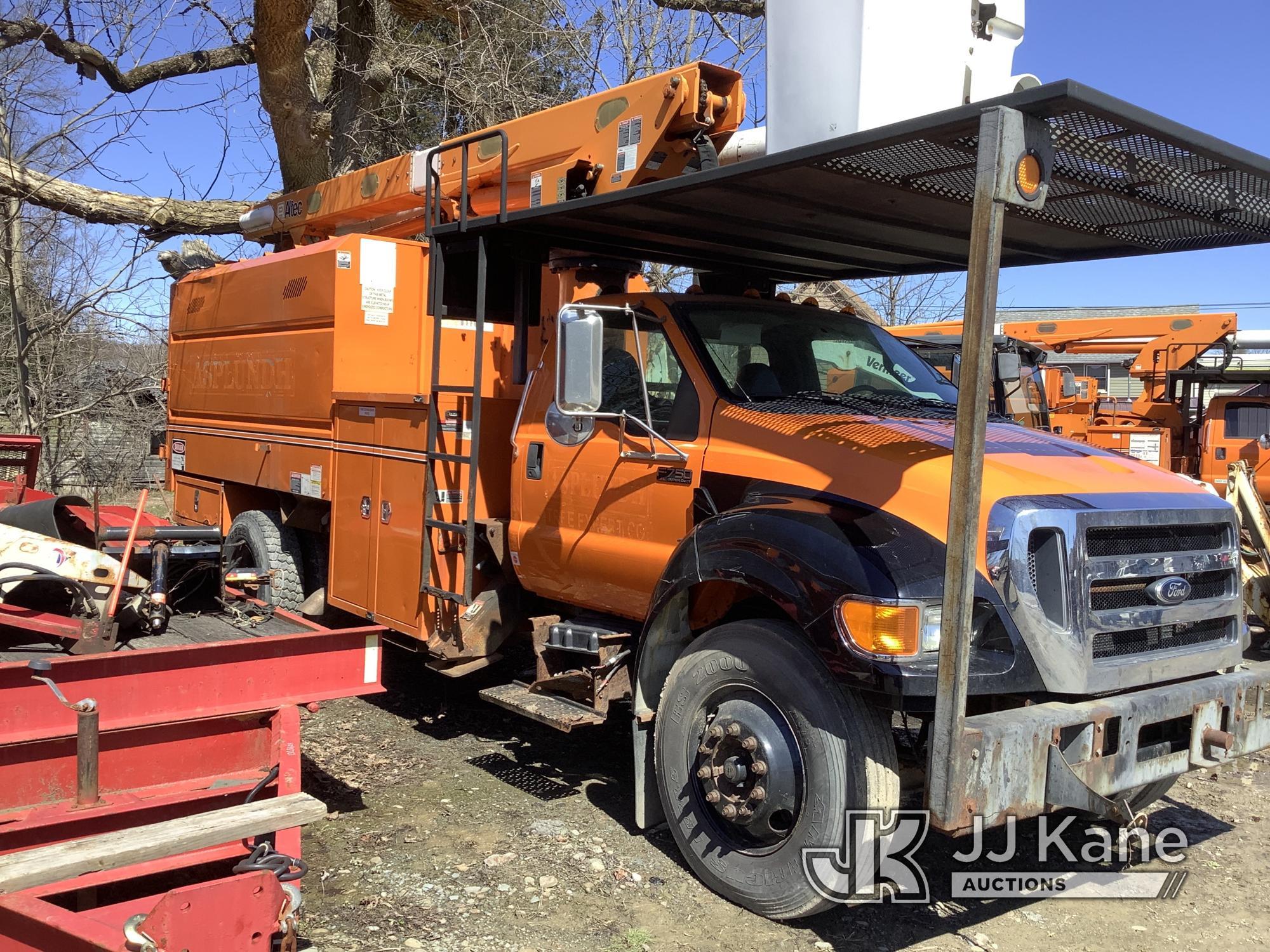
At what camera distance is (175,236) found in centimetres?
1164

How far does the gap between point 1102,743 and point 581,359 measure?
2.44m

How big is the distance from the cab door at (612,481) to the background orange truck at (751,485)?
2 centimetres

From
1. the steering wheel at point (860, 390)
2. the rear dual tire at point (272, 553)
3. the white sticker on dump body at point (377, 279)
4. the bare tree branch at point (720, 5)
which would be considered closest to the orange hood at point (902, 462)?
the steering wheel at point (860, 390)

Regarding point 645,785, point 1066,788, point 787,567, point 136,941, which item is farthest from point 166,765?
point 1066,788

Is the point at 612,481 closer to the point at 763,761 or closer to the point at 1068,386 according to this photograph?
the point at 763,761

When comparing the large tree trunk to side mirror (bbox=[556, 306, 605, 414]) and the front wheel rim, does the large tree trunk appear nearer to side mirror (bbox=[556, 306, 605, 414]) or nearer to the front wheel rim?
side mirror (bbox=[556, 306, 605, 414])

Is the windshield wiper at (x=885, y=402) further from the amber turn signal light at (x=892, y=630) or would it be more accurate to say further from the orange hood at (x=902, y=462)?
the amber turn signal light at (x=892, y=630)

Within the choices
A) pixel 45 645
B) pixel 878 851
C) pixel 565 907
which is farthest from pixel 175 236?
pixel 878 851

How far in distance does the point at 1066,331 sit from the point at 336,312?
10984 millimetres

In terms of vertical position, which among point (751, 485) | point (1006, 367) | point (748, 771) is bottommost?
point (748, 771)

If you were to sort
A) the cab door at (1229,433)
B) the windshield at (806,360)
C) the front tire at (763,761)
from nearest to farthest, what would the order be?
the front tire at (763,761) < the windshield at (806,360) < the cab door at (1229,433)

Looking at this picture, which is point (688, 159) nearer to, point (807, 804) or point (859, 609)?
point (859, 609)

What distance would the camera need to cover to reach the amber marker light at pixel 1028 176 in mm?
3025

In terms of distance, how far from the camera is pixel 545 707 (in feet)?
15.8
